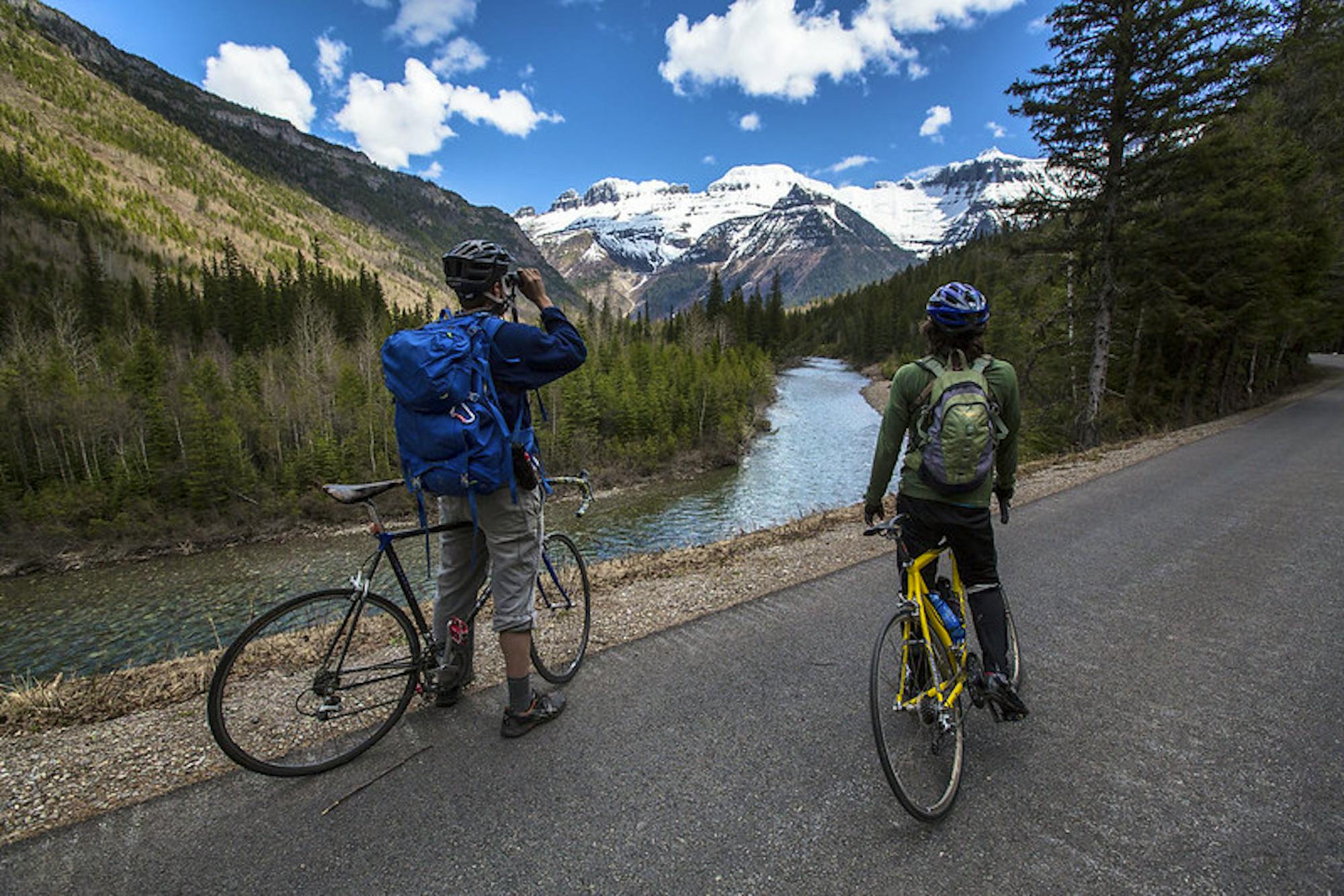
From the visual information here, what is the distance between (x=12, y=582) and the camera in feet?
75.9

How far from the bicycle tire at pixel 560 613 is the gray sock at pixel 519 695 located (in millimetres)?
430

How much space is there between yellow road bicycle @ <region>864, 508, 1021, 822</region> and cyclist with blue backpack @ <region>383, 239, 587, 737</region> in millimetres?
1881

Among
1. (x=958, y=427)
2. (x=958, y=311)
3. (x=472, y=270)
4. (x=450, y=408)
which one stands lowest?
(x=958, y=427)

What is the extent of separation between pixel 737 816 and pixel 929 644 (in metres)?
1.27

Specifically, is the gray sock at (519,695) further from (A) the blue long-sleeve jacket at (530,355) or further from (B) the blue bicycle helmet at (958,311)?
(B) the blue bicycle helmet at (958,311)

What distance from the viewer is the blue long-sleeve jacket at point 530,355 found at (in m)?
2.96

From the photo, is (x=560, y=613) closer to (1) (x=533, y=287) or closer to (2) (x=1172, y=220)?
(1) (x=533, y=287)

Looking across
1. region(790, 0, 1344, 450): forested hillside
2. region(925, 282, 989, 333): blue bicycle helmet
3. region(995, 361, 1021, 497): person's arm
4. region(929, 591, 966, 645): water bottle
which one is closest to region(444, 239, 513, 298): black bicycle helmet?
region(925, 282, 989, 333): blue bicycle helmet

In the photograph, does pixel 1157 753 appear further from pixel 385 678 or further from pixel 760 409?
pixel 760 409

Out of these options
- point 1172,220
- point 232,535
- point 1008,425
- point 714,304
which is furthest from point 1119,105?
point 714,304

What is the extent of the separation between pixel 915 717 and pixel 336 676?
320 centimetres

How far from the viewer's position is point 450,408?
2826 millimetres

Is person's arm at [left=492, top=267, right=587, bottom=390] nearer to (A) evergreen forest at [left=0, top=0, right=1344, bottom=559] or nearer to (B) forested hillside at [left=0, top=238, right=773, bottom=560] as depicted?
(A) evergreen forest at [left=0, top=0, right=1344, bottom=559]

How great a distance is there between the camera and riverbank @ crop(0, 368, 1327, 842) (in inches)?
108
